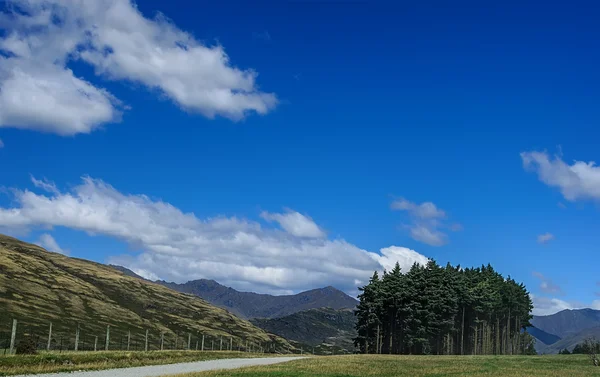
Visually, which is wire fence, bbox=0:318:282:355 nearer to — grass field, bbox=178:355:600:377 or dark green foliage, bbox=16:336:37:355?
dark green foliage, bbox=16:336:37:355

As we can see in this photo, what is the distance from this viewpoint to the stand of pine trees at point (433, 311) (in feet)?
350

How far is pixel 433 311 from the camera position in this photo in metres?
106

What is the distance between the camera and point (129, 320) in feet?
623

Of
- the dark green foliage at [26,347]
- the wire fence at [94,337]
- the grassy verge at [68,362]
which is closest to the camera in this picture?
the grassy verge at [68,362]

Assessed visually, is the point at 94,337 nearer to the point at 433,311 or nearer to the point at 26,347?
the point at 433,311

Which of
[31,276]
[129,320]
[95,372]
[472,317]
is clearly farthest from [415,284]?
[31,276]

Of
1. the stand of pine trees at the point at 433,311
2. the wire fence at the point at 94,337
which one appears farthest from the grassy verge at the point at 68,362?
the stand of pine trees at the point at 433,311

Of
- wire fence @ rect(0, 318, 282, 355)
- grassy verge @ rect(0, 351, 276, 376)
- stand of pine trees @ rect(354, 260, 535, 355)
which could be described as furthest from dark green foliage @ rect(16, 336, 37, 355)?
stand of pine trees @ rect(354, 260, 535, 355)

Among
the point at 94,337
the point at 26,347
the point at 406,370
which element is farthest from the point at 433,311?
the point at 94,337

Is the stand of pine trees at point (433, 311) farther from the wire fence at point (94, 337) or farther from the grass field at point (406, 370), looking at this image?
the grass field at point (406, 370)

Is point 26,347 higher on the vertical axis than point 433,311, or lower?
lower

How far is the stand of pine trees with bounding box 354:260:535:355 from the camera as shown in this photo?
10656cm

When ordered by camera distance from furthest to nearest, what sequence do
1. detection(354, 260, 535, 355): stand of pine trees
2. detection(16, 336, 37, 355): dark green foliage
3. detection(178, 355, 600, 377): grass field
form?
detection(354, 260, 535, 355): stand of pine trees, detection(16, 336, 37, 355): dark green foliage, detection(178, 355, 600, 377): grass field

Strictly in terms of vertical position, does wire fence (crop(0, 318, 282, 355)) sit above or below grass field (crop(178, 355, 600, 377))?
below
